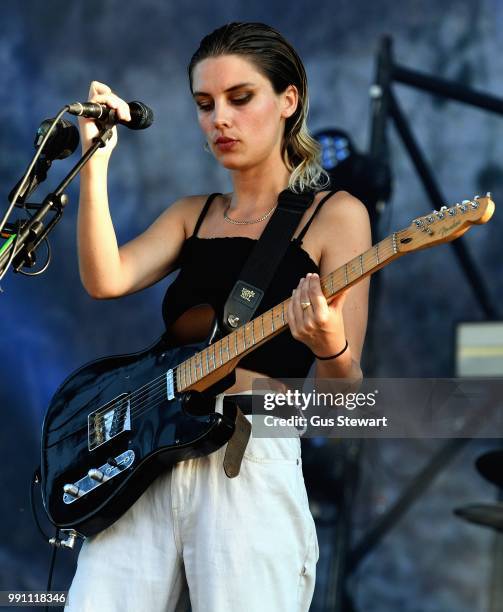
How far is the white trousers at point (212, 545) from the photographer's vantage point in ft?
6.34

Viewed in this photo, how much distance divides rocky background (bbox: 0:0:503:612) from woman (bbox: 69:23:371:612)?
174 cm

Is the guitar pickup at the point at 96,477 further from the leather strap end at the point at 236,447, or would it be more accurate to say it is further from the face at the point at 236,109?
the face at the point at 236,109

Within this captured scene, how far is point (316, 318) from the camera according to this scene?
186 centimetres

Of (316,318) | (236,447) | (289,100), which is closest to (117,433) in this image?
(236,447)

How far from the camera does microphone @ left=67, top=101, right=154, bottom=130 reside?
193 centimetres

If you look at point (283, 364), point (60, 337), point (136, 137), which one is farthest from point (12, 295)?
point (283, 364)

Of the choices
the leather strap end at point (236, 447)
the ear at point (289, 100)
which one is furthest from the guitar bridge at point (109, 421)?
the ear at point (289, 100)

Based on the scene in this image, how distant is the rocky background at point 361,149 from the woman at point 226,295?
1740 mm

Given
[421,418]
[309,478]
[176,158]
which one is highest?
[176,158]

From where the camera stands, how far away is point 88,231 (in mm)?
2158

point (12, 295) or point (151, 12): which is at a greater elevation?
point (151, 12)

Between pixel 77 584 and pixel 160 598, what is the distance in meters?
0.17

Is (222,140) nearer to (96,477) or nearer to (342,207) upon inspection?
(342,207)

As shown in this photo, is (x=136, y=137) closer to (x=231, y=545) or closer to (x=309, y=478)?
(x=309, y=478)
